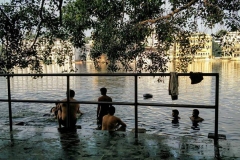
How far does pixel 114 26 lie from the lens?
24.0 feet

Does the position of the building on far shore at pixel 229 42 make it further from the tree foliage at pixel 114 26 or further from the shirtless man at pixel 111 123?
the shirtless man at pixel 111 123

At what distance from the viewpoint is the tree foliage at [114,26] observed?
267 inches

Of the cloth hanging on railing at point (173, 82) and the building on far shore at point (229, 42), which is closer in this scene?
the cloth hanging on railing at point (173, 82)

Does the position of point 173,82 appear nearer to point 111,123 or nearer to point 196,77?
point 196,77

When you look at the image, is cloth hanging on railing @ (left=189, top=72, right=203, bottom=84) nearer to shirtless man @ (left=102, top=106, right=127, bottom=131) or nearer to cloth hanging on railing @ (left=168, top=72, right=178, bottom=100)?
cloth hanging on railing @ (left=168, top=72, right=178, bottom=100)

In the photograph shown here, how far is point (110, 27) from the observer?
715 centimetres

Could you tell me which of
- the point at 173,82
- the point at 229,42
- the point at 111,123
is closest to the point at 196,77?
the point at 173,82

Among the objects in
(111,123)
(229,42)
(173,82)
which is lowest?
(111,123)

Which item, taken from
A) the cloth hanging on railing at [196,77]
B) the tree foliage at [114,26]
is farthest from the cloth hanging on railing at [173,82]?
the tree foliage at [114,26]

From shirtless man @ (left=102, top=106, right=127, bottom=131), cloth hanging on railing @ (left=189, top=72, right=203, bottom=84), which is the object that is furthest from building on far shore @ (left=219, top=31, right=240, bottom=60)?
cloth hanging on railing @ (left=189, top=72, right=203, bottom=84)

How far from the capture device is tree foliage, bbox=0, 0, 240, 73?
6770 millimetres

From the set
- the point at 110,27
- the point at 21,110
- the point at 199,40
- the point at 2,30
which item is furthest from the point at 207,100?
the point at 2,30

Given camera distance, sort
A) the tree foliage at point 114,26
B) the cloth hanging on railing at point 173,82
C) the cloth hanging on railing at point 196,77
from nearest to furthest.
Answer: the cloth hanging on railing at point 196,77 → the cloth hanging on railing at point 173,82 → the tree foliage at point 114,26

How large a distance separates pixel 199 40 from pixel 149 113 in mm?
9972
